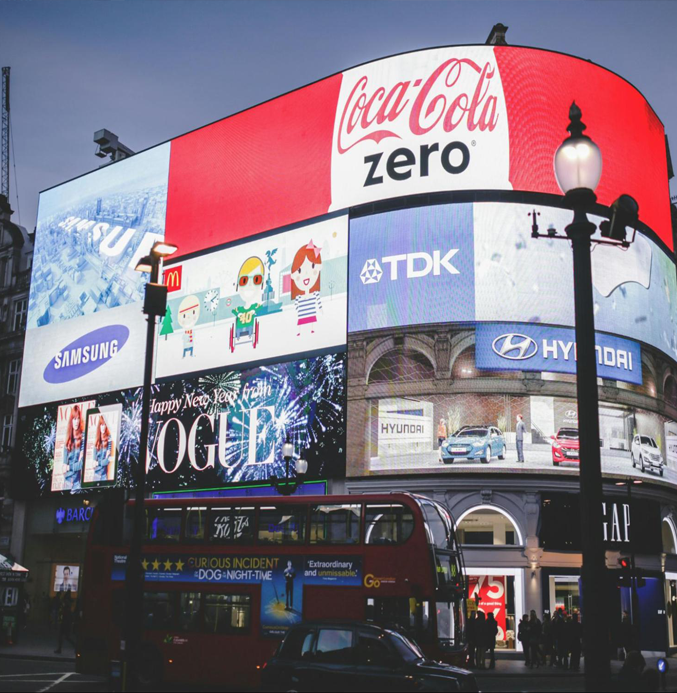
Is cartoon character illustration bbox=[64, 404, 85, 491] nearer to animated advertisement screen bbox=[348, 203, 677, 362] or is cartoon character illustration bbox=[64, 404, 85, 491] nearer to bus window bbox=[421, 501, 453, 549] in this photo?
animated advertisement screen bbox=[348, 203, 677, 362]

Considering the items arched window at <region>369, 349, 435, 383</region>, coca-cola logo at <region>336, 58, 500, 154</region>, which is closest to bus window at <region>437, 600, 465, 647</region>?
arched window at <region>369, 349, 435, 383</region>

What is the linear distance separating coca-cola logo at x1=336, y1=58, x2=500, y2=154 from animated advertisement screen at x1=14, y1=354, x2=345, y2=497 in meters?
10.4

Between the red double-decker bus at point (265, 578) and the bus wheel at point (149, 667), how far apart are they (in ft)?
0.11

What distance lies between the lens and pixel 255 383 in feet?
130

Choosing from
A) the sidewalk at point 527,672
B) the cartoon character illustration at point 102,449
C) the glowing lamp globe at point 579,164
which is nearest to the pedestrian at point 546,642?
the sidewalk at point 527,672

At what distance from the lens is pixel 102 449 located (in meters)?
45.4

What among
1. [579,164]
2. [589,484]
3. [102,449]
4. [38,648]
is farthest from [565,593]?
[579,164]

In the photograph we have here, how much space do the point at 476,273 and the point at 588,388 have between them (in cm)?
2702

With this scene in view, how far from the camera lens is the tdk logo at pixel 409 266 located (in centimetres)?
3550

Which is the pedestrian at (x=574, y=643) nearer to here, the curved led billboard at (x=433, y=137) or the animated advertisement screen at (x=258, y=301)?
the animated advertisement screen at (x=258, y=301)

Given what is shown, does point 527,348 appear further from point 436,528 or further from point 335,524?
point 335,524

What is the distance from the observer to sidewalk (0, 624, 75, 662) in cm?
2884

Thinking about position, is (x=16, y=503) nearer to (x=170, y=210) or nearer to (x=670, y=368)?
(x=170, y=210)

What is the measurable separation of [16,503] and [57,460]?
14.2 ft
